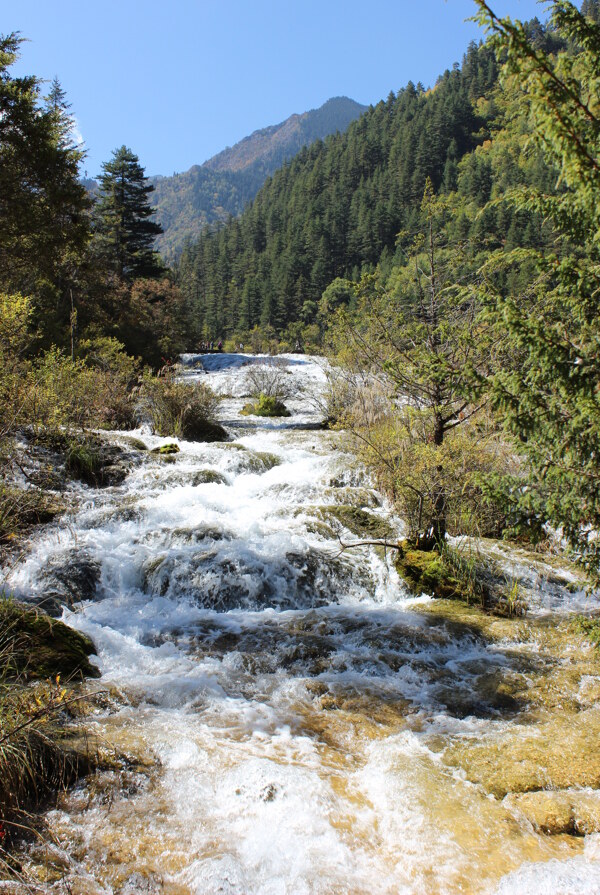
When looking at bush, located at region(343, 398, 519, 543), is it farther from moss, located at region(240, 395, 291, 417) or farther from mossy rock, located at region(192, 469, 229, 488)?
moss, located at region(240, 395, 291, 417)

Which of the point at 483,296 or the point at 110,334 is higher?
the point at 110,334

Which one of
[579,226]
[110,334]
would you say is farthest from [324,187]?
[579,226]

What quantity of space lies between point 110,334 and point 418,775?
2558cm

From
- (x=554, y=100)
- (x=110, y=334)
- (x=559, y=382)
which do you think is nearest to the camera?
(x=554, y=100)

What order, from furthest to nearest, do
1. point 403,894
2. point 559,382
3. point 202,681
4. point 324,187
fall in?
point 324,187 → point 202,681 → point 559,382 → point 403,894

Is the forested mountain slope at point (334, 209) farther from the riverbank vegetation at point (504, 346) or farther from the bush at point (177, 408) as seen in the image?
the riverbank vegetation at point (504, 346)

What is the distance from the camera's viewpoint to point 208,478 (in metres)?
11.1

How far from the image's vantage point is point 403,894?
264 centimetres

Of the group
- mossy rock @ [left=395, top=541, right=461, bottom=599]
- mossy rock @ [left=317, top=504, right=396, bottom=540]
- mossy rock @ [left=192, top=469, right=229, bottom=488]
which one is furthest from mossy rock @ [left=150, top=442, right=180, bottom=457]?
mossy rock @ [left=395, top=541, right=461, bottom=599]

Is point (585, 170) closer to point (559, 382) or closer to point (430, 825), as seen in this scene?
point (559, 382)

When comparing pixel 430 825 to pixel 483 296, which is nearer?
pixel 430 825

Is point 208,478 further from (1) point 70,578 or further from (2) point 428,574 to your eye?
(2) point 428,574

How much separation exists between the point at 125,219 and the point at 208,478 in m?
32.8

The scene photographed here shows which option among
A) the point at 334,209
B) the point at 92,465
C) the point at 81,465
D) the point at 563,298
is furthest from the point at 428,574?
the point at 334,209
